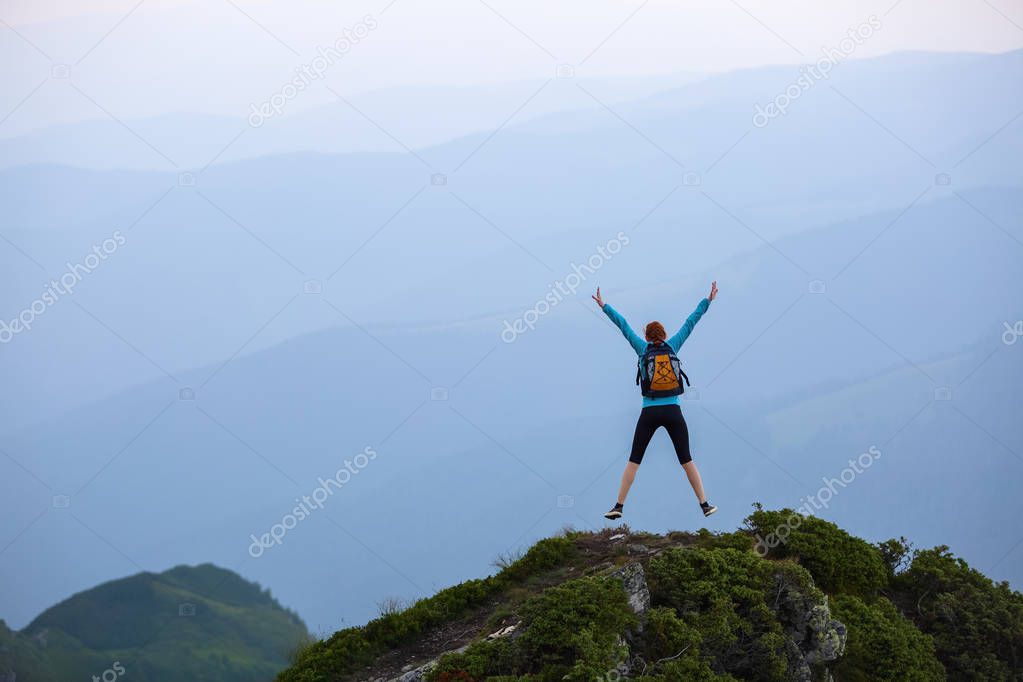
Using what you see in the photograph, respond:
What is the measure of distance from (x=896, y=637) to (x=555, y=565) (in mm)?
5511

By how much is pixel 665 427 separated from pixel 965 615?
6.75 m

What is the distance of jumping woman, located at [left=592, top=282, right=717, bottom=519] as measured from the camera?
14.5 m

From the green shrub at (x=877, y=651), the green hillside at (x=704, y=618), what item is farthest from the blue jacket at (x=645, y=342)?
the green shrub at (x=877, y=651)

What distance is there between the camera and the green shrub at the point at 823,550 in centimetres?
1568

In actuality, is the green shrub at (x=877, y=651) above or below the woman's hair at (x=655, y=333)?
below

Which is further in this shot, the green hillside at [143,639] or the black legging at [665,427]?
the green hillside at [143,639]

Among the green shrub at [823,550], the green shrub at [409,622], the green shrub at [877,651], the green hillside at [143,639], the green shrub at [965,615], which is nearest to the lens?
the green shrub at [409,622]

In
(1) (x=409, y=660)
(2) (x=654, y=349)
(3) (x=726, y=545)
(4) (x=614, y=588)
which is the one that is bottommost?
(1) (x=409, y=660)

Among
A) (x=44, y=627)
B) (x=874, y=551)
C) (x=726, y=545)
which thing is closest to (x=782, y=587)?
(x=726, y=545)

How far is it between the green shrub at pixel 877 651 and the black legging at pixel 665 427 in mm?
3658

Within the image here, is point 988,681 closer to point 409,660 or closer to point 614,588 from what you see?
point 614,588

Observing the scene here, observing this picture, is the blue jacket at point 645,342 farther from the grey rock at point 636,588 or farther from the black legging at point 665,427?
the grey rock at point 636,588

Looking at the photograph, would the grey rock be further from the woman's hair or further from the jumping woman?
the woman's hair

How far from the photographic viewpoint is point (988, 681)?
15961 mm
